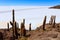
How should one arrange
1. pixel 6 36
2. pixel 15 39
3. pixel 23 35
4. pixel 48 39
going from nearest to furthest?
pixel 48 39 < pixel 23 35 < pixel 15 39 < pixel 6 36

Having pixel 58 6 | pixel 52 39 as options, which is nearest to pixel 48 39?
pixel 52 39

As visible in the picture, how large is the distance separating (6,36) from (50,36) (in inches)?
216

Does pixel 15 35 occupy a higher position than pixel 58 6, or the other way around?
pixel 58 6

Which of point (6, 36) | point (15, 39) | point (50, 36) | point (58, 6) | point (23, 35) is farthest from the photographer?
point (58, 6)

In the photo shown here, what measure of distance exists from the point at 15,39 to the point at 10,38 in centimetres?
51

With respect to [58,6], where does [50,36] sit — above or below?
below

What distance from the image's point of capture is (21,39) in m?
13.2

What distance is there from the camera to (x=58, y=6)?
7612cm

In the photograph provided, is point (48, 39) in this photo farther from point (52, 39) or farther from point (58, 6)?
point (58, 6)

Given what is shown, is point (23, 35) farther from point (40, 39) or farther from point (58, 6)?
point (58, 6)

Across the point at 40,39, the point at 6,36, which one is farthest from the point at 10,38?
the point at 40,39

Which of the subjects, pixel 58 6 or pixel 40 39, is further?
pixel 58 6

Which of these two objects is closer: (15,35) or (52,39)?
(52,39)

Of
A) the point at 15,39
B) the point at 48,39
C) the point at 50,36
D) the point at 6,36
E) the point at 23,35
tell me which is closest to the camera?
the point at 48,39
